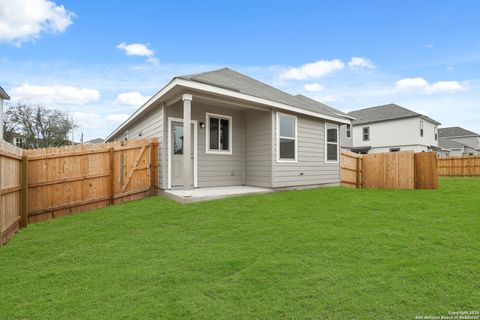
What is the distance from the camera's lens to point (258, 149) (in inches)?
384

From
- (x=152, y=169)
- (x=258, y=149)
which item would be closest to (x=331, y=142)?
(x=258, y=149)

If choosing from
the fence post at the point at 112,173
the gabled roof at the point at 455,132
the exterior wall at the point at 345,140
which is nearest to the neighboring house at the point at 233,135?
the fence post at the point at 112,173

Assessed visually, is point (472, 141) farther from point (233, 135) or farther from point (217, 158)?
point (217, 158)

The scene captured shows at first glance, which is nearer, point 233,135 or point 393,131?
point 233,135

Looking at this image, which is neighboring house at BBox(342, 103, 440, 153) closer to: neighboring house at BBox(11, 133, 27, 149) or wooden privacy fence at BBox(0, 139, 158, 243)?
wooden privacy fence at BBox(0, 139, 158, 243)

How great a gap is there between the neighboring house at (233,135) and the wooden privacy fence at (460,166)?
1411cm

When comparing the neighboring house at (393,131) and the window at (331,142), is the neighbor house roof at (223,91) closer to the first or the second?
the window at (331,142)

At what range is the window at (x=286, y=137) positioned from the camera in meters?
9.62

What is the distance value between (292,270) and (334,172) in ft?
30.6

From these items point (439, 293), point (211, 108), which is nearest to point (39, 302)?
point (439, 293)

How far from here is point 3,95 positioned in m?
15.8

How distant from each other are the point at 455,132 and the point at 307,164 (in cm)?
4634

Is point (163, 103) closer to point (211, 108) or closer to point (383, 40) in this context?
point (211, 108)

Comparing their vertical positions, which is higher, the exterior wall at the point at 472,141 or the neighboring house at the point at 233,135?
the exterior wall at the point at 472,141
